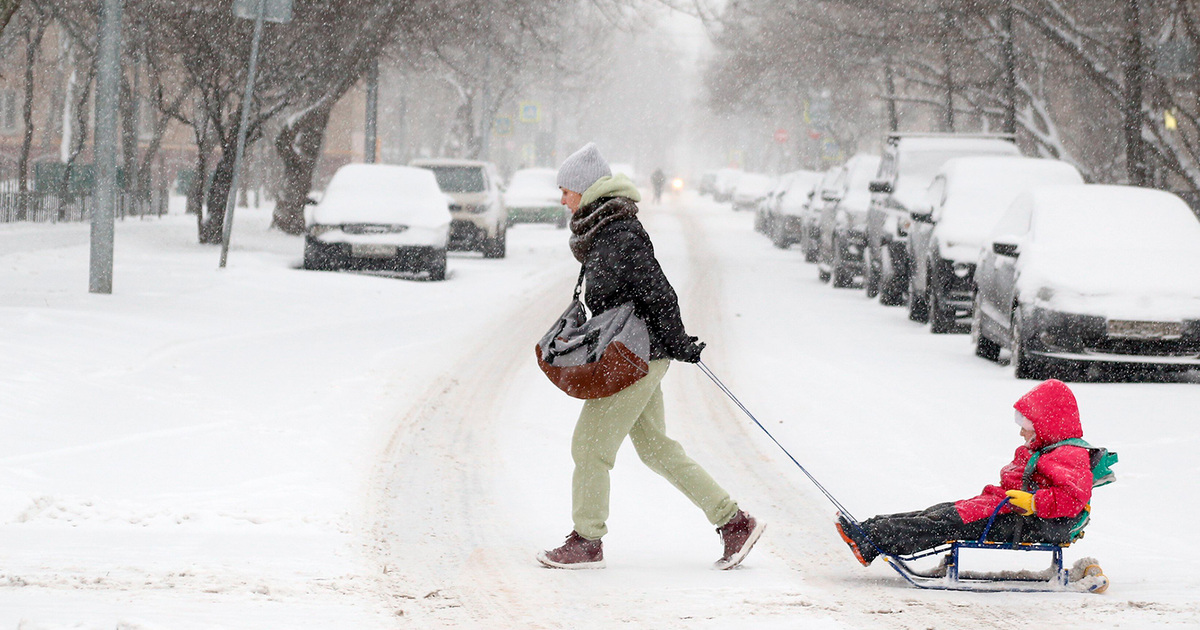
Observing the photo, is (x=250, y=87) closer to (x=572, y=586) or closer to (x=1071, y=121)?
(x=572, y=586)

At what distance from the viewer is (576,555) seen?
5.85 meters

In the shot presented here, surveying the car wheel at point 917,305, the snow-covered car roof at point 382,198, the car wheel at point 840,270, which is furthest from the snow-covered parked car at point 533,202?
the car wheel at point 917,305

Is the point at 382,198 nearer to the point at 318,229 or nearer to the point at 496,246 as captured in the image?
the point at 318,229

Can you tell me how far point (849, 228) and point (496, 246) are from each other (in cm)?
671

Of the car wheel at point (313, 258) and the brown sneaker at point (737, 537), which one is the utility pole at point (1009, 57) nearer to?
the car wheel at point (313, 258)

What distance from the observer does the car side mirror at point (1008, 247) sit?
42.2 feet

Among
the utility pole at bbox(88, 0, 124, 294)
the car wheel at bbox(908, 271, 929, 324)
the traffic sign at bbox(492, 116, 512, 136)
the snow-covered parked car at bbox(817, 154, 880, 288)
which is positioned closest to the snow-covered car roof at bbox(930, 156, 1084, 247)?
the car wheel at bbox(908, 271, 929, 324)

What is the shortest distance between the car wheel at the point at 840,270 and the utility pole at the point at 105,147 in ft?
39.0

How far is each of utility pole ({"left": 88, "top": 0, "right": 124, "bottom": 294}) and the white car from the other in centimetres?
1152

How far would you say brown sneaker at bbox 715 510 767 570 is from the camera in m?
5.86

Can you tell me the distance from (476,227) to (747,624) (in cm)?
2150

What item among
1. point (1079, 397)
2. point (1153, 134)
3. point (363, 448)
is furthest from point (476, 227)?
point (363, 448)

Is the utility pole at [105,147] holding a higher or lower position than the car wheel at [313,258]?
higher

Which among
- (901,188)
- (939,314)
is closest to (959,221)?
(939,314)
